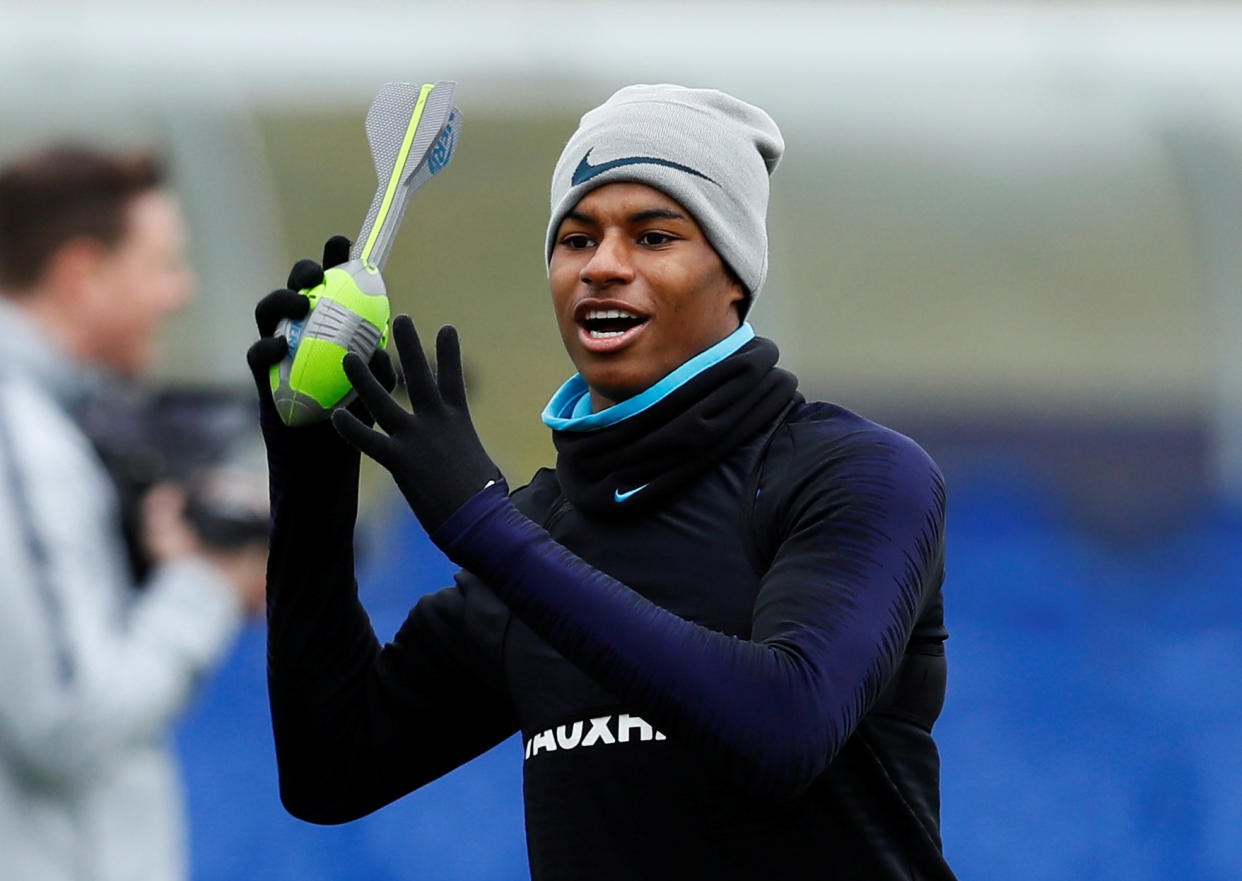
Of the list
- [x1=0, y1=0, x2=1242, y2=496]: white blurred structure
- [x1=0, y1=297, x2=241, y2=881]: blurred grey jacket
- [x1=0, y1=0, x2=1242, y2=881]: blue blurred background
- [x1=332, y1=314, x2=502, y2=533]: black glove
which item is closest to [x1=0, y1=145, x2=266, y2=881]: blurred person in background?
[x1=0, y1=297, x2=241, y2=881]: blurred grey jacket

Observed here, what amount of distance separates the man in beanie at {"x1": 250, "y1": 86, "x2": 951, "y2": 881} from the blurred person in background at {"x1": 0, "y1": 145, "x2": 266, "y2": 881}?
0.93 metres

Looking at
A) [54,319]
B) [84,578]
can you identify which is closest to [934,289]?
[54,319]

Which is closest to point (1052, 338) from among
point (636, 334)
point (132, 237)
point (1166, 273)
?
point (1166, 273)

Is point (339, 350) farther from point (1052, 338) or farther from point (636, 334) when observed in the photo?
point (1052, 338)

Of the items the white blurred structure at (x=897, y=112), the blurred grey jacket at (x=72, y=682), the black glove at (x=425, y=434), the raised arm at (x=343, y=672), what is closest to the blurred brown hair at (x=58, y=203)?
the blurred grey jacket at (x=72, y=682)

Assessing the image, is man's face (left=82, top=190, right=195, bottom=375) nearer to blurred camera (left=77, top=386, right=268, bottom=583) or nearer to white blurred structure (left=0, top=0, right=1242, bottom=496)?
blurred camera (left=77, top=386, right=268, bottom=583)

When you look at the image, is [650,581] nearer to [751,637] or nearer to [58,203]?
[751,637]

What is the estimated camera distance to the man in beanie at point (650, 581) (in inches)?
58.6

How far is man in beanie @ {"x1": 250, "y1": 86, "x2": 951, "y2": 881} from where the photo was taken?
1487mm

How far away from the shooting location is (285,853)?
5.17 metres

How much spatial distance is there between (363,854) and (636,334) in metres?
3.77

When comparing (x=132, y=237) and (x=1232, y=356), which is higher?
(x=132, y=237)

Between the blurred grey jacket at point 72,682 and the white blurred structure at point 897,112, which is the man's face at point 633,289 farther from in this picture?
the white blurred structure at point 897,112

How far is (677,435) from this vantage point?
67.7 inches
